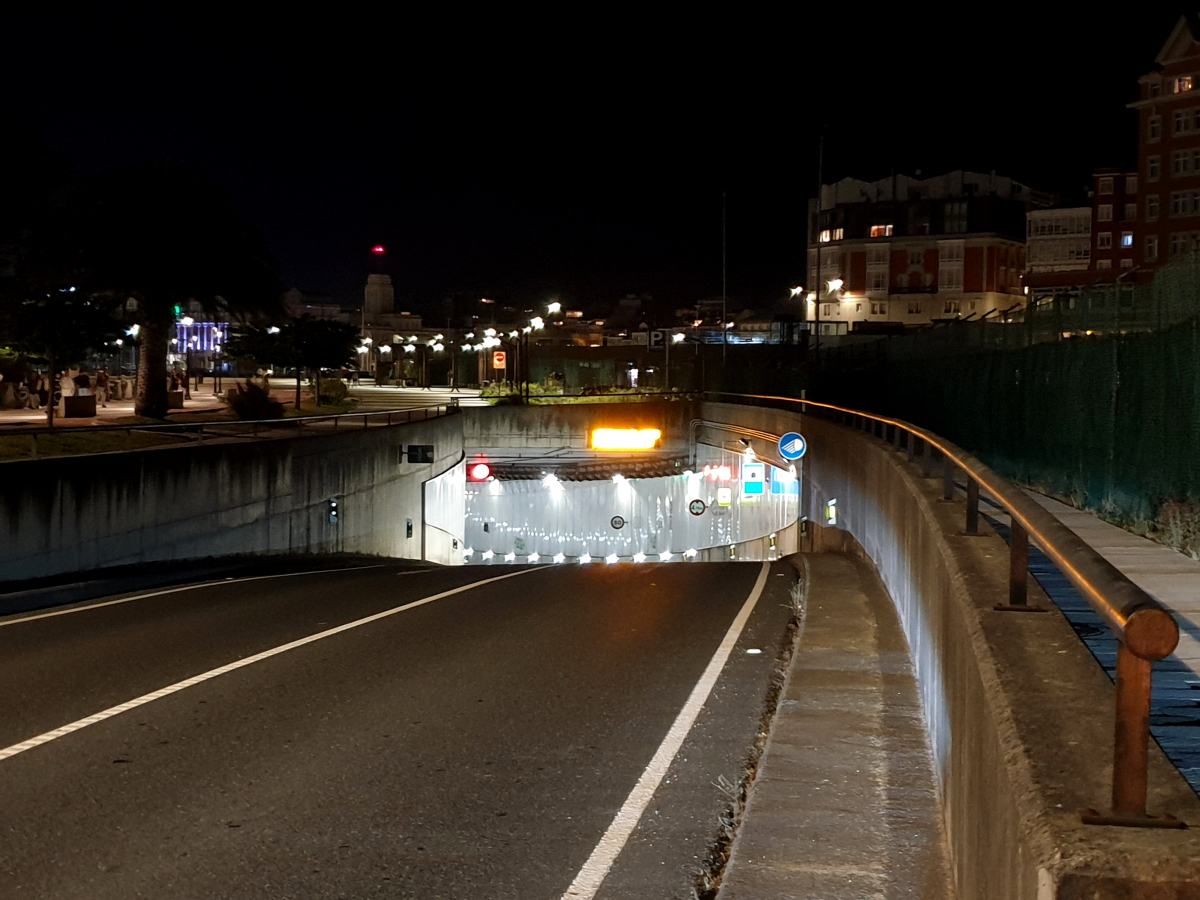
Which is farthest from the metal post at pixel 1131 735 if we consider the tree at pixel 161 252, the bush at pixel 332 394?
the bush at pixel 332 394

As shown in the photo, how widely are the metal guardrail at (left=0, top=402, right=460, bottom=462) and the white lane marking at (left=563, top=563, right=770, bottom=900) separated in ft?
45.3

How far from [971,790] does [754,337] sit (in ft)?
A: 311

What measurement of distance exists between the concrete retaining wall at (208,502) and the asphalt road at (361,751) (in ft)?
18.7

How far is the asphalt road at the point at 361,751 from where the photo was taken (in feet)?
20.2

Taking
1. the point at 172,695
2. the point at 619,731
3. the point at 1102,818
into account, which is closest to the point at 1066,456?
the point at 619,731

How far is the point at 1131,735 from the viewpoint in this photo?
3.29m

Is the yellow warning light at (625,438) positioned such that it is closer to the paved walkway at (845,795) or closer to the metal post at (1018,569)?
the paved walkway at (845,795)

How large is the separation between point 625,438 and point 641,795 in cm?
4760

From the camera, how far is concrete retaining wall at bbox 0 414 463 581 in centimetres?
2002

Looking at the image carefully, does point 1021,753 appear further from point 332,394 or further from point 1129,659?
point 332,394

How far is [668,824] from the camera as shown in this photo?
6.90 meters

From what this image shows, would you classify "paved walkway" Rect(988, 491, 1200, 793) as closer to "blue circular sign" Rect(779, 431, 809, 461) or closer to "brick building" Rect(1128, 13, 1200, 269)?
"blue circular sign" Rect(779, 431, 809, 461)

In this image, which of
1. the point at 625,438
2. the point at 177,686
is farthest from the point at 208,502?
the point at 625,438

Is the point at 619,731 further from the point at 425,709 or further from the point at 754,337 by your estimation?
the point at 754,337
